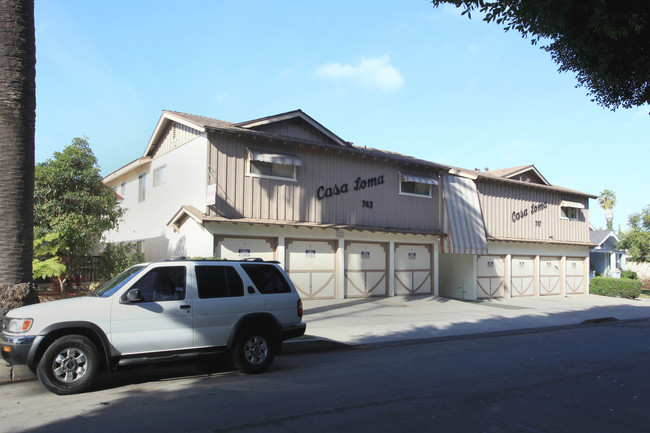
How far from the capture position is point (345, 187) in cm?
1947

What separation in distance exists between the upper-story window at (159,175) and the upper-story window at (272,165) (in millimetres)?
5245

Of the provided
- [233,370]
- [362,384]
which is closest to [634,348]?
[362,384]

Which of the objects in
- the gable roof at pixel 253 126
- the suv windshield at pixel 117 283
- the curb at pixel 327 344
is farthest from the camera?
the gable roof at pixel 253 126

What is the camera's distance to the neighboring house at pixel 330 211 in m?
16.9

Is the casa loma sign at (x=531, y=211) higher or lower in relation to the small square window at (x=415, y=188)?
lower

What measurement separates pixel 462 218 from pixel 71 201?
16.2 meters

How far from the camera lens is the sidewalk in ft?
38.2

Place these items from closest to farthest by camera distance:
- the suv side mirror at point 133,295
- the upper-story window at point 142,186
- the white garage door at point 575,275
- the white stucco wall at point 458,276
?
1. the suv side mirror at point 133,295
2. the upper-story window at point 142,186
3. the white stucco wall at point 458,276
4. the white garage door at point 575,275

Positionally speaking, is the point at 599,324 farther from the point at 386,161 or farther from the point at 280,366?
the point at 280,366

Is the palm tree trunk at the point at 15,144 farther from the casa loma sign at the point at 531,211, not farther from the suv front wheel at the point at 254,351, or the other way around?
the casa loma sign at the point at 531,211

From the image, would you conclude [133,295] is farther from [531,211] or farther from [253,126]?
[531,211]

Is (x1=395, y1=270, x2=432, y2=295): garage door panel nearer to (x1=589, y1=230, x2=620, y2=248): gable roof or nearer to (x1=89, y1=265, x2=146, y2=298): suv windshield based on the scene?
(x1=89, y1=265, x2=146, y2=298): suv windshield

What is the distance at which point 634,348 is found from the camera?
11383mm

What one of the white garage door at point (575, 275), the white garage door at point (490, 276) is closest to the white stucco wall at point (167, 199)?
the white garage door at point (490, 276)
